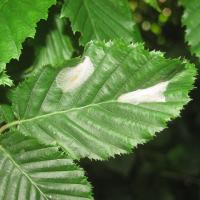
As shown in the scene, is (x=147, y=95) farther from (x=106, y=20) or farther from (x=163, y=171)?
(x=163, y=171)

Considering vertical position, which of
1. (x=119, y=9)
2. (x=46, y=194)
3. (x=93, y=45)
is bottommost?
(x=46, y=194)

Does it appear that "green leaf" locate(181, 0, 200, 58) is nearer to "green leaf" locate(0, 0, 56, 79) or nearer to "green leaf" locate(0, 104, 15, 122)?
"green leaf" locate(0, 0, 56, 79)

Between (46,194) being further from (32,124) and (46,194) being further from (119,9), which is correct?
(119,9)

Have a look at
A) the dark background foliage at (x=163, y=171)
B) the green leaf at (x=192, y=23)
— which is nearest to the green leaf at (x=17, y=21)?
the green leaf at (x=192, y=23)

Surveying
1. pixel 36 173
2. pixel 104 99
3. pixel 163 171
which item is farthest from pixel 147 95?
pixel 163 171

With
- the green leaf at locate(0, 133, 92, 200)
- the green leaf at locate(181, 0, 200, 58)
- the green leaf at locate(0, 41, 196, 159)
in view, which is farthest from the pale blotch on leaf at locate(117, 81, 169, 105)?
the green leaf at locate(181, 0, 200, 58)

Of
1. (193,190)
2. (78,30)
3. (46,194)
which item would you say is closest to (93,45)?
(78,30)
